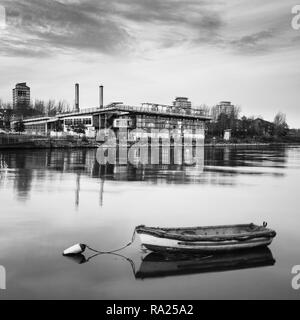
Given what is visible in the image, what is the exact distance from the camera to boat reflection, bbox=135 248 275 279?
1656cm

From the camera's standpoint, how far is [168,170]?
191ft

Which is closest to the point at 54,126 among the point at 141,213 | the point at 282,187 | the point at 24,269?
the point at 282,187

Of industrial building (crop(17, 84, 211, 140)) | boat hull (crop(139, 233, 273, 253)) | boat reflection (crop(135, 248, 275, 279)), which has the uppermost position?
industrial building (crop(17, 84, 211, 140))

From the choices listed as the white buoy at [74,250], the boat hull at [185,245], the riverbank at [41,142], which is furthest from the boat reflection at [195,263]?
the riverbank at [41,142]

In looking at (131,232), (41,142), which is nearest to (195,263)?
(131,232)

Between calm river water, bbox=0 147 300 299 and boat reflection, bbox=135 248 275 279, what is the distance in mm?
45

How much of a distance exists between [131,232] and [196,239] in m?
6.27

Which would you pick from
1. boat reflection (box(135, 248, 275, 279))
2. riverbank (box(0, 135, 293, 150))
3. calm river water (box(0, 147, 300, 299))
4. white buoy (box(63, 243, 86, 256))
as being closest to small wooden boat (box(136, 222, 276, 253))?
boat reflection (box(135, 248, 275, 279))

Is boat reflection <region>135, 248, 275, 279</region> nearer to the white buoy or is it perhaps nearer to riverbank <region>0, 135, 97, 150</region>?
the white buoy

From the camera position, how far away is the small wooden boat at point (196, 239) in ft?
56.7

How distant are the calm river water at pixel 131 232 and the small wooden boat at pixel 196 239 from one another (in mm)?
593

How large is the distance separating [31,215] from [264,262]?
51.6ft

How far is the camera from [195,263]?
17359mm
